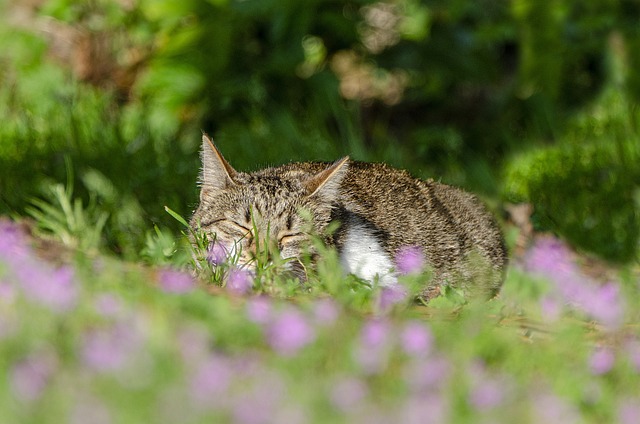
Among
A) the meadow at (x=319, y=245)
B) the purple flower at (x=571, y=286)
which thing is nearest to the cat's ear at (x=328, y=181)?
the meadow at (x=319, y=245)

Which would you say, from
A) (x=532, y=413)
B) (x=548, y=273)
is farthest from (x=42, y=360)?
(x=548, y=273)

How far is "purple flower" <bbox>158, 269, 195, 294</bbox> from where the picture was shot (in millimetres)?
3325

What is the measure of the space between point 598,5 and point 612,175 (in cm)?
177

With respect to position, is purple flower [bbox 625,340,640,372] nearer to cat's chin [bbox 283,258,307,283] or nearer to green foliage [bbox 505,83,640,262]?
cat's chin [bbox 283,258,307,283]

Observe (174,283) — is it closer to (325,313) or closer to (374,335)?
(325,313)

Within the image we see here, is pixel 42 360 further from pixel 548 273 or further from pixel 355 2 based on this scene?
pixel 355 2

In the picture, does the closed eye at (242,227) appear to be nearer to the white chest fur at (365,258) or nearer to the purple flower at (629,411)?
the white chest fur at (365,258)

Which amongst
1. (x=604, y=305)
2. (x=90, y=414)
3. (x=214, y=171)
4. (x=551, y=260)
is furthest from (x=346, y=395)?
(x=551, y=260)

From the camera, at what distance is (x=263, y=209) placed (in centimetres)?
450

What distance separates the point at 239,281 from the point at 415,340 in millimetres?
1062

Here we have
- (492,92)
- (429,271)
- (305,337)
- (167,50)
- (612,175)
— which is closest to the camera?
(305,337)

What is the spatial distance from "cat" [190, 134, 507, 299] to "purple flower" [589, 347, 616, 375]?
1166 millimetres

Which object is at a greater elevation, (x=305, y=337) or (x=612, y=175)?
(x=305, y=337)

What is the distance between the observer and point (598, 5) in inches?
310
